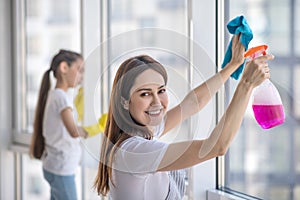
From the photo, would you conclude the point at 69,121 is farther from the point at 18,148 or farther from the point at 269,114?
the point at 269,114

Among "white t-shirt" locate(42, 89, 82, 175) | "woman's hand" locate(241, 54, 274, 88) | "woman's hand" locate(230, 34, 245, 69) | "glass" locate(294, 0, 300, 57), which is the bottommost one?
"white t-shirt" locate(42, 89, 82, 175)

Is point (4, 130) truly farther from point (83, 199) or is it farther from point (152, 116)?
point (152, 116)

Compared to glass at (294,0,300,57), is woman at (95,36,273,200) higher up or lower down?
lower down

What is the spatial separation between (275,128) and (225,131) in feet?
1.77

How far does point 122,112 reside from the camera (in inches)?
56.1

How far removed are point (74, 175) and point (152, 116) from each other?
4.25 ft

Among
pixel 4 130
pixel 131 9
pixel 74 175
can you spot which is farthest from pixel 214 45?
pixel 4 130

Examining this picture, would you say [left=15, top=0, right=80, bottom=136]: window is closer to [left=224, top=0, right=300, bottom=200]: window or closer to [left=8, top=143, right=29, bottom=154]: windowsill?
[left=8, top=143, right=29, bottom=154]: windowsill

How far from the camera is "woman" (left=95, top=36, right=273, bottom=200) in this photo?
4.38ft

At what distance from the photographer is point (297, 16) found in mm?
1702

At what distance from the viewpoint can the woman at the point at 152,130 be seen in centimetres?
134

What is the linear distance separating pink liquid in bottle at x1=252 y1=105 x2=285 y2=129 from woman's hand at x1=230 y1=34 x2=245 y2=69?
0.14 metres

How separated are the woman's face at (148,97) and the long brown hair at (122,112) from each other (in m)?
0.02

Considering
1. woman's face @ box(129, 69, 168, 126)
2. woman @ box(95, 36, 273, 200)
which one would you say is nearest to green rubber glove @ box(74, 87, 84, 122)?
woman @ box(95, 36, 273, 200)
